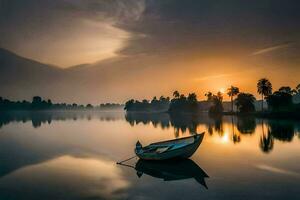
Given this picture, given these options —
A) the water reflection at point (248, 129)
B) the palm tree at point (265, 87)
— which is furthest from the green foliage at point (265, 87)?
the water reflection at point (248, 129)

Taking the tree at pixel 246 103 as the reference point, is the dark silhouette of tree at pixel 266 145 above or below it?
below

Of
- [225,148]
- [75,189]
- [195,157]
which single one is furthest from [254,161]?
[75,189]

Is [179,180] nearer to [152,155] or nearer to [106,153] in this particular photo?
[152,155]

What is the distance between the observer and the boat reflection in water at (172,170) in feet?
78.3

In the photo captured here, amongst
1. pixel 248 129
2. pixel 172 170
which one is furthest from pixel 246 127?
pixel 172 170

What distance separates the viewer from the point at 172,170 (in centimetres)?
A: 2656

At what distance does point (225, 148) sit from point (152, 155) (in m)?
14.4

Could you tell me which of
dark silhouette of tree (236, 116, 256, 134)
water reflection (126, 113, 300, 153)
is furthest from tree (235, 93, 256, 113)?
dark silhouette of tree (236, 116, 256, 134)

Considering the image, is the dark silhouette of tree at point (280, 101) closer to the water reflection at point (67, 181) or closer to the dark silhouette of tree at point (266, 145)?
the dark silhouette of tree at point (266, 145)

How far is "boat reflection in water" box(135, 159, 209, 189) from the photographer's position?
2386 cm

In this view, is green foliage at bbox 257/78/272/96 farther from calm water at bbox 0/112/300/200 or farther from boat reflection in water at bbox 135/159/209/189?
boat reflection in water at bbox 135/159/209/189

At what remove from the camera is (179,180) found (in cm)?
2283

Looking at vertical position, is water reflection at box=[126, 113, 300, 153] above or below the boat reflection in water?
above

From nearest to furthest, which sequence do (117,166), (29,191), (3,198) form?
(3,198)
(29,191)
(117,166)
